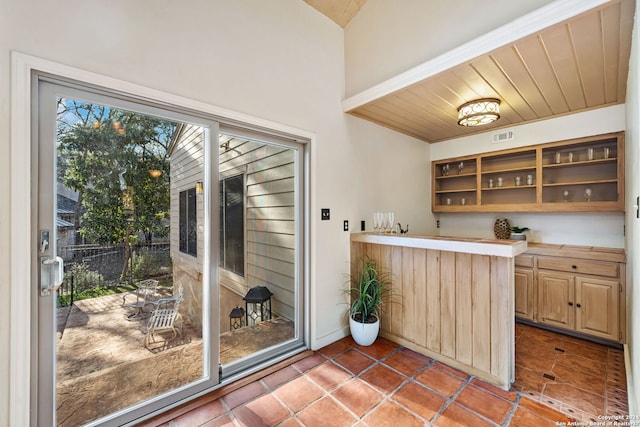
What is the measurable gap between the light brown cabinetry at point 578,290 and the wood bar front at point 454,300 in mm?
1275

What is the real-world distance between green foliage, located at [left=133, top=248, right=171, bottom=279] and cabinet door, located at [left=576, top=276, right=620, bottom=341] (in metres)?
3.88

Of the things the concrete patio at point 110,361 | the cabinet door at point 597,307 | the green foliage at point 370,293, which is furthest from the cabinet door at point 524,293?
the concrete patio at point 110,361

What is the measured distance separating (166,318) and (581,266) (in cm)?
387

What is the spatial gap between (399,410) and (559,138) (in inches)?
135

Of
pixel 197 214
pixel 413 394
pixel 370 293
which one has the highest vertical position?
pixel 197 214

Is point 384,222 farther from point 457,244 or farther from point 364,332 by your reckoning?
point 364,332

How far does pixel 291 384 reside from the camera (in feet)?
6.95

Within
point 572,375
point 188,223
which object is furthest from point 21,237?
point 572,375

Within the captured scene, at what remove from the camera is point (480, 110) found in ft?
8.79

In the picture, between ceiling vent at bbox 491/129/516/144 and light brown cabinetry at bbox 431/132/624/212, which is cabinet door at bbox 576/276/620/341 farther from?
ceiling vent at bbox 491/129/516/144

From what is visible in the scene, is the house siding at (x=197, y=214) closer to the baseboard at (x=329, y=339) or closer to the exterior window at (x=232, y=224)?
the exterior window at (x=232, y=224)

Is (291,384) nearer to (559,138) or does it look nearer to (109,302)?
(109,302)

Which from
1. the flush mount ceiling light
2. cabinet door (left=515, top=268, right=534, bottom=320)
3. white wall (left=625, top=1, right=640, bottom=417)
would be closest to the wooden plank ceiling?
the flush mount ceiling light

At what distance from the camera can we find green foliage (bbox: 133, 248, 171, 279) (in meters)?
1.82
